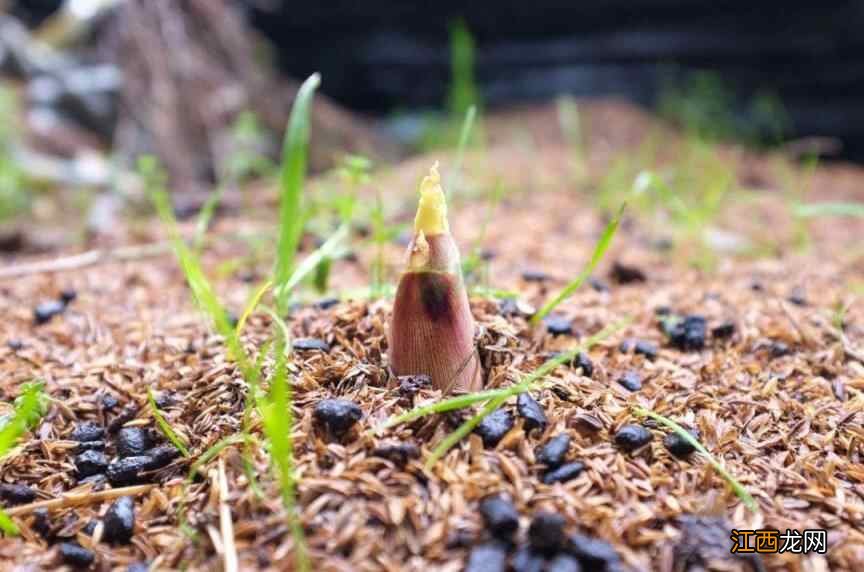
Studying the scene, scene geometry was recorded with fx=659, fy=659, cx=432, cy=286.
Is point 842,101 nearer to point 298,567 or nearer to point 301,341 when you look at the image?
point 301,341

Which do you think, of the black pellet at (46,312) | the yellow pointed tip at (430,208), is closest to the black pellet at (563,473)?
the yellow pointed tip at (430,208)

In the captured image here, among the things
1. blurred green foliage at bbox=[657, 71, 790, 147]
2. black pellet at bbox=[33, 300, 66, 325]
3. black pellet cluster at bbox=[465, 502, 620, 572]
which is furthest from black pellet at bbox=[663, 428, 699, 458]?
blurred green foliage at bbox=[657, 71, 790, 147]

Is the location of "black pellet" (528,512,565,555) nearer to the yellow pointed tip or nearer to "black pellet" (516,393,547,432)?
"black pellet" (516,393,547,432)

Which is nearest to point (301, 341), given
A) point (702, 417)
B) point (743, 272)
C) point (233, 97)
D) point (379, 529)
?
point (379, 529)

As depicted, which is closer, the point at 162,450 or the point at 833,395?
the point at 162,450

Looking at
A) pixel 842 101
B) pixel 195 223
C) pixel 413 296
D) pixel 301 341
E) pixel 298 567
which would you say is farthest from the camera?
pixel 842 101

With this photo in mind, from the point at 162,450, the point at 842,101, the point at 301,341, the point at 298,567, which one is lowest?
the point at 298,567

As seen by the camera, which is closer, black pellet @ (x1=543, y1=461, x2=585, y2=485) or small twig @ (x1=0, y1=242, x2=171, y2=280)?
black pellet @ (x1=543, y1=461, x2=585, y2=485)

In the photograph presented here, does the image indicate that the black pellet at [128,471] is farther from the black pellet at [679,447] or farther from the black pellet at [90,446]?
the black pellet at [679,447]
